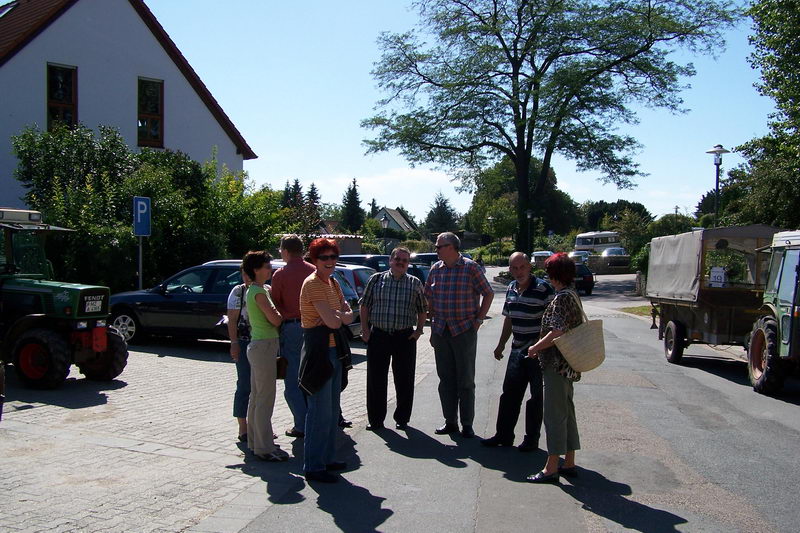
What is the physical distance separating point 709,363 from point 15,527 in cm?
1238

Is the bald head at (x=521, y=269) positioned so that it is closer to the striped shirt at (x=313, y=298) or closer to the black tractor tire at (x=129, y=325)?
the striped shirt at (x=313, y=298)

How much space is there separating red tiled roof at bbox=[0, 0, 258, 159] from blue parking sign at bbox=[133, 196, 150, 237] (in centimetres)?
1096

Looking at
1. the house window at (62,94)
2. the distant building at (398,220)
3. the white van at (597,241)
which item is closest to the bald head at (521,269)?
the house window at (62,94)

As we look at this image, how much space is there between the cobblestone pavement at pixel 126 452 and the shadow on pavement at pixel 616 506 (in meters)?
2.47

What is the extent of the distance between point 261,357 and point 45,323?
4.51 meters

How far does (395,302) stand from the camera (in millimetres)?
7004

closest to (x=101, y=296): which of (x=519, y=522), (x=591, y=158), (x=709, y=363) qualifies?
(x=519, y=522)

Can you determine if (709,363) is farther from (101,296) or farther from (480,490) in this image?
(101,296)

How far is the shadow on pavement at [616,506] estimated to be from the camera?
4.68 meters

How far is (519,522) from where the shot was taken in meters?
4.66

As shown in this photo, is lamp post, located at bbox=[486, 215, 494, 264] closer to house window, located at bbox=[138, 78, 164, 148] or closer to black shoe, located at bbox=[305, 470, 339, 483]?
house window, located at bbox=[138, 78, 164, 148]

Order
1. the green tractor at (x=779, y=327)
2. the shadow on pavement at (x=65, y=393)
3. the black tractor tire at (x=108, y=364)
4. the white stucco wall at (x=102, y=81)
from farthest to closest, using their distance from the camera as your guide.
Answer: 1. the white stucco wall at (x=102, y=81)
2. the green tractor at (x=779, y=327)
3. the black tractor tire at (x=108, y=364)
4. the shadow on pavement at (x=65, y=393)

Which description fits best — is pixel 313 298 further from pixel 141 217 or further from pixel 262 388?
pixel 141 217

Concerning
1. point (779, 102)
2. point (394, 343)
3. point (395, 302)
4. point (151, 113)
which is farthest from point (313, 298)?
point (151, 113)
